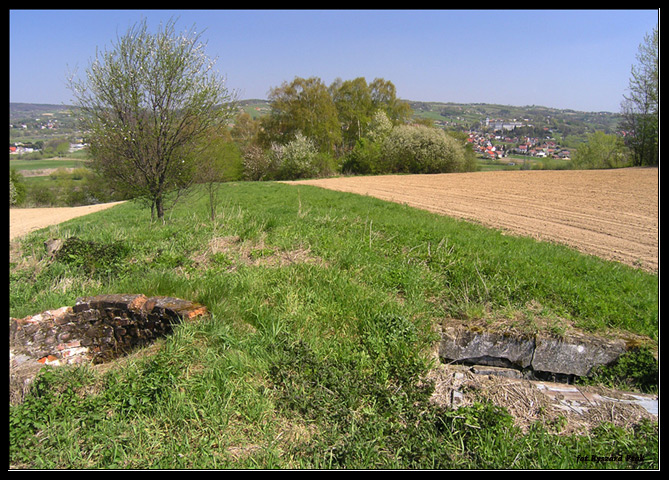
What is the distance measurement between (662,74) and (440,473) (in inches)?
153

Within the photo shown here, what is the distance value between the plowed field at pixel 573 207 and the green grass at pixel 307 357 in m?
3.20

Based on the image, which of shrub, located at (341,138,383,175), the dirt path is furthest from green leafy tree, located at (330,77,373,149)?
the dirt path

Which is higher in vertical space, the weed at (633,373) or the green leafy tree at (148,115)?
the green leafy tree at (148,115)

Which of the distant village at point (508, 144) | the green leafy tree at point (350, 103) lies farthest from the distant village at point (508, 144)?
the green leafy tree at point (350, 103)

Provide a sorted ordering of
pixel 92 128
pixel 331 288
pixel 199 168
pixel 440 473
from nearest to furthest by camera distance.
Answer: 1. pixel 440 473
2. pixel 331 288
3. pixel 92 128
4. pixel 199 168

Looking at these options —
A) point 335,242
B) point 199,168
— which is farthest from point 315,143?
point 335,242

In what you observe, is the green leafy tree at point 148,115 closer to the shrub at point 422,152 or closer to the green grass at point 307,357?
the green grass at point 307,357

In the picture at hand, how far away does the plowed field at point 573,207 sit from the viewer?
941cm

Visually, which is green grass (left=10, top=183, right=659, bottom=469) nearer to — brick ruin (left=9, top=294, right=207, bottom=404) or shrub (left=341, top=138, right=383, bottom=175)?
brick ruin (left=9, top=294, right=207, bottom=404)

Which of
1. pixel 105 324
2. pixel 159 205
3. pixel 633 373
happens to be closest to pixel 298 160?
pixel 159 205

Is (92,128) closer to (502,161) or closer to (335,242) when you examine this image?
(335,242)

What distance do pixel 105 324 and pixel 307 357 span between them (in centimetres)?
240

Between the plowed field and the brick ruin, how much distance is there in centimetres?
811

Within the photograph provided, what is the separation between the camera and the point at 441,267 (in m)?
6.09
